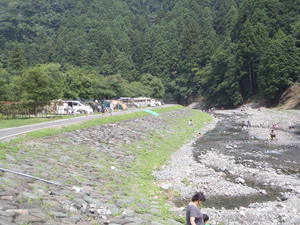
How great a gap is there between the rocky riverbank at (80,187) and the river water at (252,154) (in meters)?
2.92

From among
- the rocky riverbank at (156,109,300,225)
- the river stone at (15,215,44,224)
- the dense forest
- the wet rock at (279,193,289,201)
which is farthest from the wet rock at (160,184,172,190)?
the dense forest

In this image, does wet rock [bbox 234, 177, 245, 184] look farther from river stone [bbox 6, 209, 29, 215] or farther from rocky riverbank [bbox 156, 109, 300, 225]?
river stone [bbox 6, 209, 29, 215]

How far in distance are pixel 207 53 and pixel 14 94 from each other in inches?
Answer: 3459

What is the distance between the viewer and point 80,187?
1131cm

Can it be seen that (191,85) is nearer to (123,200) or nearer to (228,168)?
(228,168)

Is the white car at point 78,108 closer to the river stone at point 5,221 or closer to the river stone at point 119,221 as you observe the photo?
the river stone at point 119,221

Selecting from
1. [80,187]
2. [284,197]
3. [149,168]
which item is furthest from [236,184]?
[80,187]

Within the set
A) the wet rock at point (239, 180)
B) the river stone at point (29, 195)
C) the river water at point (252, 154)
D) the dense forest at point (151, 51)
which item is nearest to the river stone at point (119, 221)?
the river stone at point (29, 195)

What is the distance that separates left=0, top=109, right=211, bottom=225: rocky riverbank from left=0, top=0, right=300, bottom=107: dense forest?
68.5 feet

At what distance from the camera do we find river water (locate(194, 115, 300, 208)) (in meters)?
12.4

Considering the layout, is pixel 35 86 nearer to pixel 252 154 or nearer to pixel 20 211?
pixel 252 154

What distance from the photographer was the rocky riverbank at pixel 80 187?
Result: 8.31 metres

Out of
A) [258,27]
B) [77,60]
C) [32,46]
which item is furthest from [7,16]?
[258,27]

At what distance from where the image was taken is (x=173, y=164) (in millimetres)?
18328
